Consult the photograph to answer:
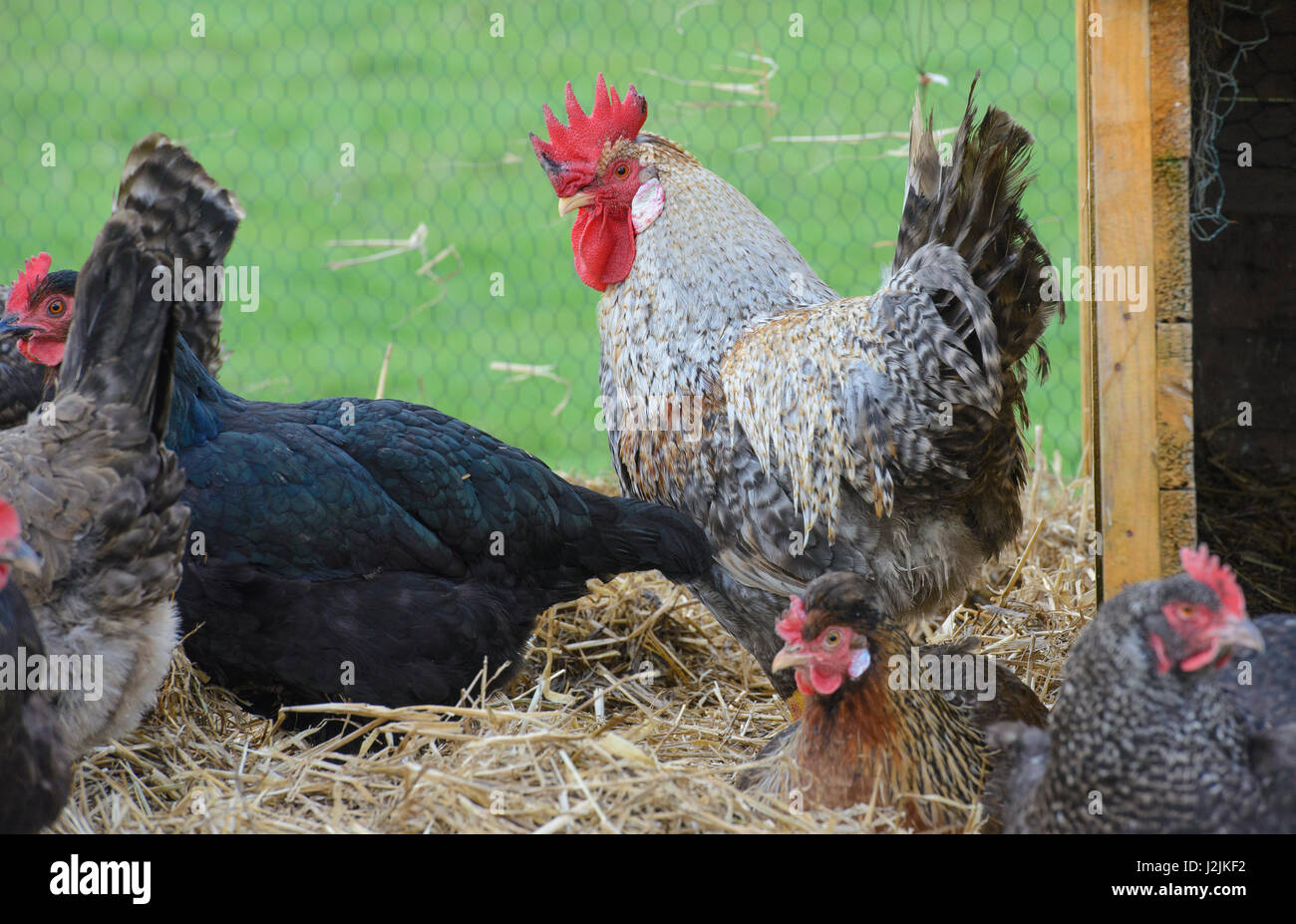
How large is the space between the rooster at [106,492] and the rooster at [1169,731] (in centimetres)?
201

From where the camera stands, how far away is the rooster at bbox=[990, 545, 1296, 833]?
2.07 meters

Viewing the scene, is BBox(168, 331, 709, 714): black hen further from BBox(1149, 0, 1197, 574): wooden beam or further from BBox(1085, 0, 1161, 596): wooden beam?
BBox(1149, 0, 1197, 574): wooden beam

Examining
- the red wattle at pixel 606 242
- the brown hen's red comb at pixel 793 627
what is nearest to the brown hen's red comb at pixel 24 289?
the red wattle at pixel 606 242

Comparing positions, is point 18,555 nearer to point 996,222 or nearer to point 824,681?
point 824,681

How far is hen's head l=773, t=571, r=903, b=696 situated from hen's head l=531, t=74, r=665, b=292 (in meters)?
1.57

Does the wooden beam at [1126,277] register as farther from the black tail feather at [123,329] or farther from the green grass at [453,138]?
the green grass at [453,138]

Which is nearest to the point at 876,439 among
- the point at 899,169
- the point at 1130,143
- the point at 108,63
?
the point at 1130,143

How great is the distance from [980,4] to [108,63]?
22.7 feet

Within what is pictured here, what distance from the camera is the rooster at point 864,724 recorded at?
2527mm

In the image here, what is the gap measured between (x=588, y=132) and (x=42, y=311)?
170 cm

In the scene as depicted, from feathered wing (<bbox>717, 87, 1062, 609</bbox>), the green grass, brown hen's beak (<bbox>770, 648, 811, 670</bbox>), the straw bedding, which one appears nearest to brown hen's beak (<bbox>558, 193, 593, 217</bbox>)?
feathered wing (<bbox>717, 87, 1062, 609</bbox>)

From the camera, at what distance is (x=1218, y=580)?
6.95 ft

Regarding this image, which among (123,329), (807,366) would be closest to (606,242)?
(807,366)

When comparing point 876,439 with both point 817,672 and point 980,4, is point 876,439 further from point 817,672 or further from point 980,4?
point 980,4
